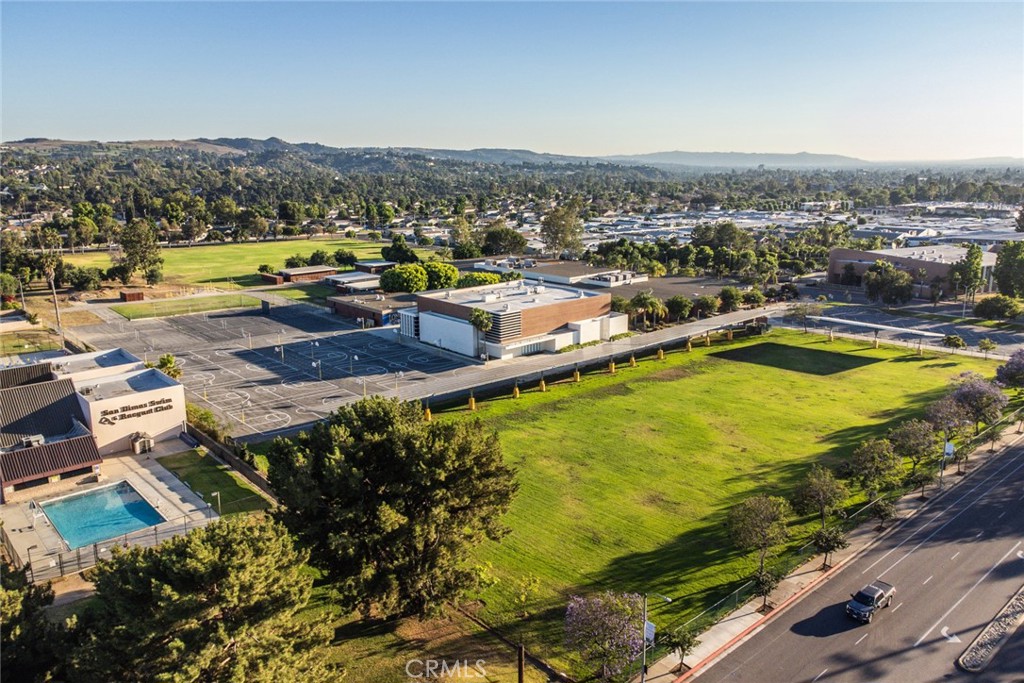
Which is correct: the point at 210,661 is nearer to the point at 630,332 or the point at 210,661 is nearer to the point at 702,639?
the point at 702,639

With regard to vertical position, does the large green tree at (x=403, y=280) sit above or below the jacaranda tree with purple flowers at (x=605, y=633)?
above

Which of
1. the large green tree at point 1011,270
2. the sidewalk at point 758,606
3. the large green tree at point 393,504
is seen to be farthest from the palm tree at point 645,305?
the large green tree at point 393,504

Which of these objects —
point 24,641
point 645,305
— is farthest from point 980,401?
point 24,641

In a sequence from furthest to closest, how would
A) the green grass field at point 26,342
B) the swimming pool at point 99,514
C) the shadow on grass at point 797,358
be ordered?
the green grass field at point 26,342 < the shadow on grass at point 797,358 < the swimming pool at point 99,514

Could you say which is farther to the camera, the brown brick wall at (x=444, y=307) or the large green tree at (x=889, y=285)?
the large green tree at (x=889, y=285)

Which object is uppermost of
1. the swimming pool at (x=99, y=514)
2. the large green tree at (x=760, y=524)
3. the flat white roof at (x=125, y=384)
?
the flat white roof at (x=125, y=384)

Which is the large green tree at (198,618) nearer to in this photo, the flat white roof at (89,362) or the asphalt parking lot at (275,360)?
the asphalt parking lot at (275,360)

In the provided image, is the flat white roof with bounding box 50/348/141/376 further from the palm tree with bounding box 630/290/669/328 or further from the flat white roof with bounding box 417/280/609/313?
A: the palm tree with bounding box 630/290/669/328
